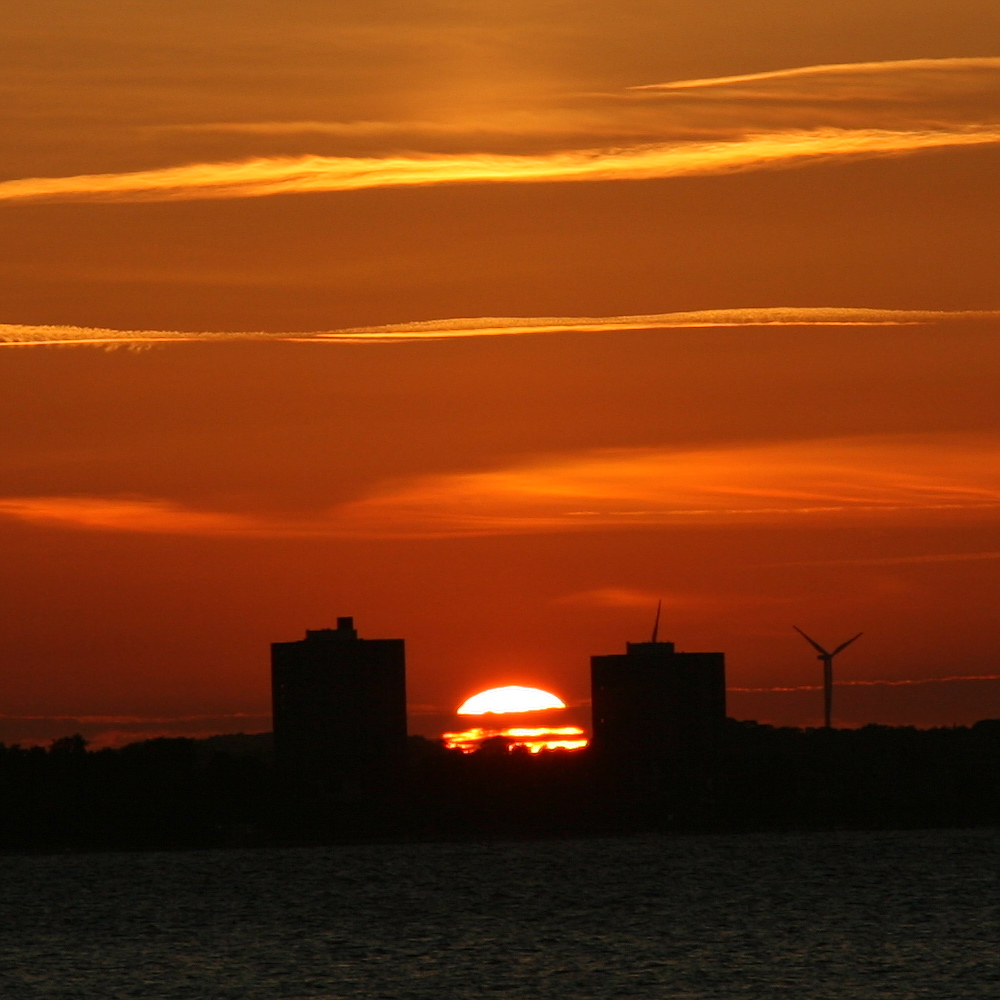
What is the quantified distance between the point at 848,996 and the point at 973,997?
11.0 m

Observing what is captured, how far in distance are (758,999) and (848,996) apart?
8.33 m

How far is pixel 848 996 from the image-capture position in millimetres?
199625

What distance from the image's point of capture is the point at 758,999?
19850cm

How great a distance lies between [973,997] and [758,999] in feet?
62.6

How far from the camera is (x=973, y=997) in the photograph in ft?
647
